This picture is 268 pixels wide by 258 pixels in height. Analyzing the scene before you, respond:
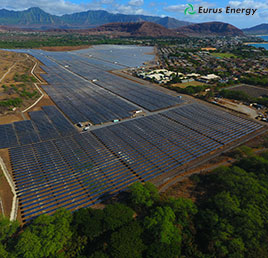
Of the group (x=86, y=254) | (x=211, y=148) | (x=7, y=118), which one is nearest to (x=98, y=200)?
(x=86, y=254)

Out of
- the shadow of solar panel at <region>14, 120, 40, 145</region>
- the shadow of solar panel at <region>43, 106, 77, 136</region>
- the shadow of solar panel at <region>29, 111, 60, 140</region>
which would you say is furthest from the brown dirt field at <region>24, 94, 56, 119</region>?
the shadow of solar panel at <region>14, 120, 40, 145</region>

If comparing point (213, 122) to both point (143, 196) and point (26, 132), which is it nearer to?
point (143, 196)

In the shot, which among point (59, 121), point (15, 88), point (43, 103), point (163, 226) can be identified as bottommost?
point (59, 121)

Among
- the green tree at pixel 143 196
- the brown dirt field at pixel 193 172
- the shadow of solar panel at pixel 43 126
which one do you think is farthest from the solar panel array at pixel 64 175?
the brown dirt field at pixel 193 172

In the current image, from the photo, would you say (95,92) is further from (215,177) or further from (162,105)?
(215,177)

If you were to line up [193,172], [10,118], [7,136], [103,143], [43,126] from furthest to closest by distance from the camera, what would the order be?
[10,118]
[43,126]
[7,136]
[103,143]
[193,172]

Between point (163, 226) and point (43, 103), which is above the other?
point (163, 226)

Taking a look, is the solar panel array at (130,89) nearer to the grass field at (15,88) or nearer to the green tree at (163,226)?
the grass field at (15,88)

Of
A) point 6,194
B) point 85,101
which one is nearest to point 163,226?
point 6,194
